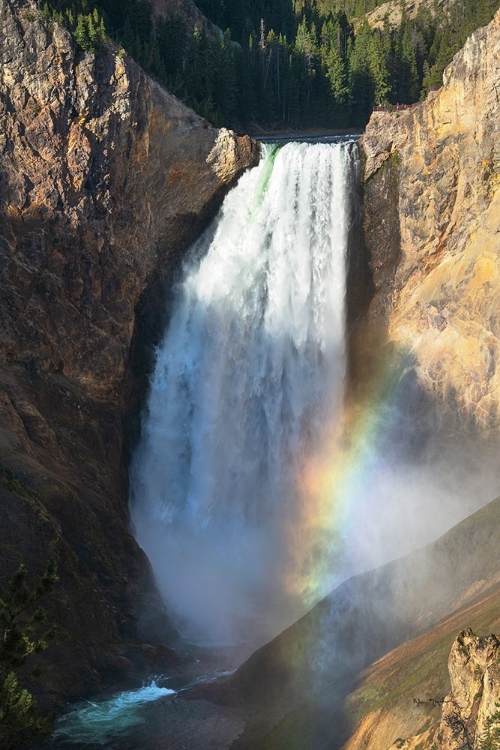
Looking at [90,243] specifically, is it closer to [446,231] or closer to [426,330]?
[426,330]

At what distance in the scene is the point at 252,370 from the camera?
5131 centimetres

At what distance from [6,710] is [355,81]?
216 ft

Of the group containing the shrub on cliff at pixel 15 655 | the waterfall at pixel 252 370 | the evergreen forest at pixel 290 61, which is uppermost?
the evergreen forest at pixel 290 61

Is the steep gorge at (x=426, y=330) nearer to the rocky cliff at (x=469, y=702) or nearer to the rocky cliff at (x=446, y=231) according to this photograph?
the rocky cliff at (x=446, y=231)

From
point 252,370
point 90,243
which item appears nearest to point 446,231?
point 252,370

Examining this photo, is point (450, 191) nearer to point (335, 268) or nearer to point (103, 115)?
point (335, 268)

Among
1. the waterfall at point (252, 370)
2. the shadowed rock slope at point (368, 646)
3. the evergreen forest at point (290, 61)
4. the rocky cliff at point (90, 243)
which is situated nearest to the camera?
the shadowed rock slope at point (368, 646)

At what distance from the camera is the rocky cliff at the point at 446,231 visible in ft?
147

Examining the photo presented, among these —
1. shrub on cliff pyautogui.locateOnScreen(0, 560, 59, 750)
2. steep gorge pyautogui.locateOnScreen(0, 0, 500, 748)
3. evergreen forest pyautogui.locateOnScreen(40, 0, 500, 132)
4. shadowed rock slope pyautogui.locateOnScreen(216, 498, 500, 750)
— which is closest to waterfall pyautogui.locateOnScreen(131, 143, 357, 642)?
steep gorge pyautogui.locateOnScreen(0, 0, 500, 748)

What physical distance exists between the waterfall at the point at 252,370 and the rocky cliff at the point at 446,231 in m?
2.59

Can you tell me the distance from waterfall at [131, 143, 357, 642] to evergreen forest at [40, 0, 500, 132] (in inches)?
511

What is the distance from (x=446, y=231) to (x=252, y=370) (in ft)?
47.0

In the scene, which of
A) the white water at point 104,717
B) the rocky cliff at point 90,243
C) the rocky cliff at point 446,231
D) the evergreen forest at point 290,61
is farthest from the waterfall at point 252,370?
the white water at point 104,717

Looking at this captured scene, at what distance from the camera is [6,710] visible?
18.0 metres
